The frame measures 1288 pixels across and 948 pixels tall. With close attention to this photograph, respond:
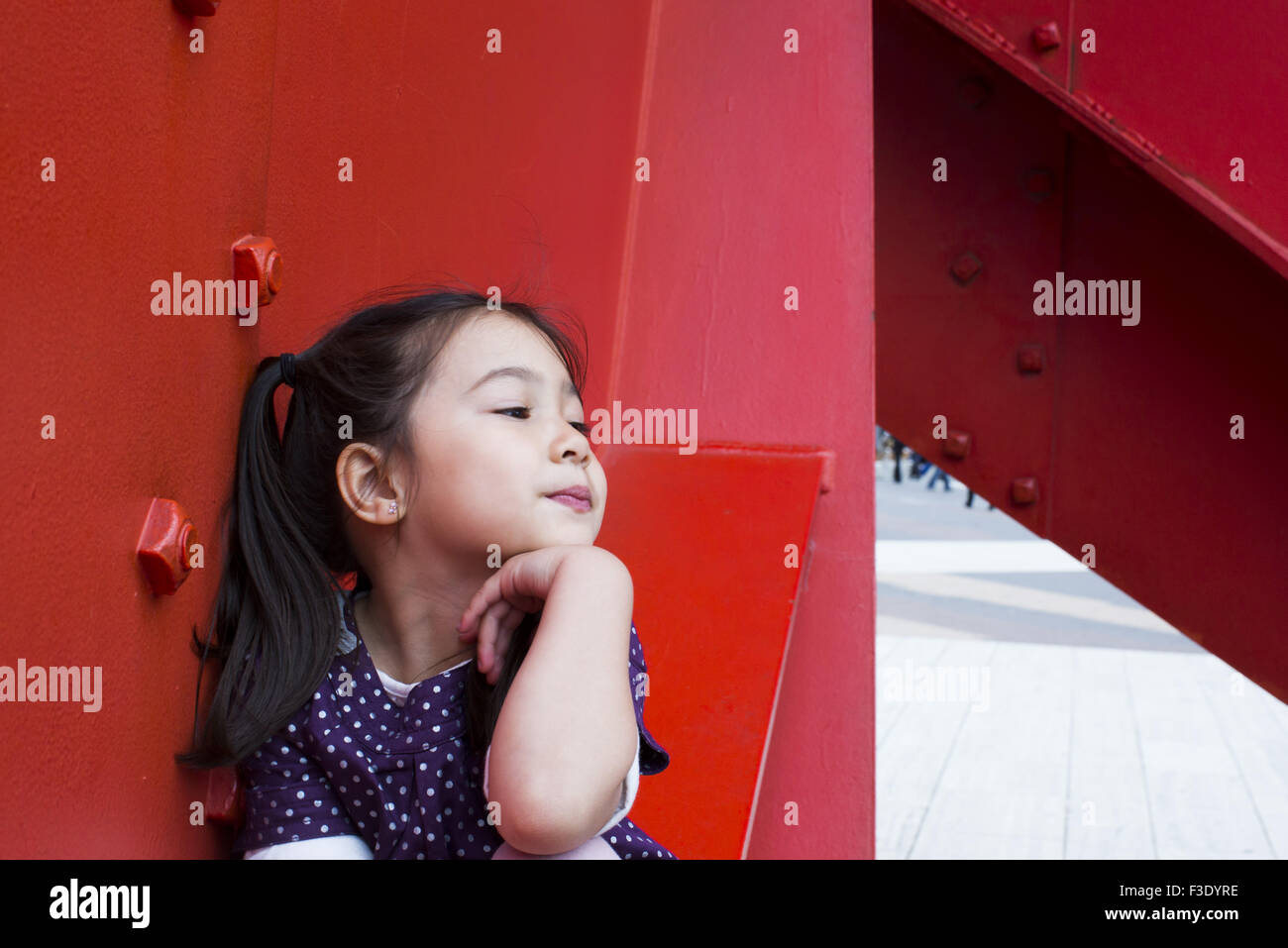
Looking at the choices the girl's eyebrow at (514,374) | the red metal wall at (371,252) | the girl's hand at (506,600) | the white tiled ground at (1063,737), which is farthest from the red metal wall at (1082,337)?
the white tiled ground at (1063,737)

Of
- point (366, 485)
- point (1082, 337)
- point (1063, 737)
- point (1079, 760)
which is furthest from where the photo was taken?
point (1063, 737)

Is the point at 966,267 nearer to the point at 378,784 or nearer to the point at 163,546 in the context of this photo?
the point at 378,784

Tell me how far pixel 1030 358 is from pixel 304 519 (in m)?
1.47

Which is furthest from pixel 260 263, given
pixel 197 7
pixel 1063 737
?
pixel 1063 737

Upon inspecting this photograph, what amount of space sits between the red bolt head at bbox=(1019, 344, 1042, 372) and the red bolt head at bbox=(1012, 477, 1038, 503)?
0.21m

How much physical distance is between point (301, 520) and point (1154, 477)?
59.9 inches

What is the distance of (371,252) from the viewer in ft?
4.70

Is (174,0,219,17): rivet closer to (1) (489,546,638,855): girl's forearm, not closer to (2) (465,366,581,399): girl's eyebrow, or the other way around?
(2) (465,366,581,399): girl's eyebrow

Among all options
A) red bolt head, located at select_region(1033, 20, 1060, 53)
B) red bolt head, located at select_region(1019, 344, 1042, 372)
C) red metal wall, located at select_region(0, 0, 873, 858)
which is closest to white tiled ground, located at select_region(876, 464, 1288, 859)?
red bolt head, located at select_region(1019, 344, 1042, 372)

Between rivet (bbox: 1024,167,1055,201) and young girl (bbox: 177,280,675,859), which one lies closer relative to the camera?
young girl (bbox: 177,280,675,859)

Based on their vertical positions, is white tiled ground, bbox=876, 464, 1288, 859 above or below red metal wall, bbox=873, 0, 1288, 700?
below

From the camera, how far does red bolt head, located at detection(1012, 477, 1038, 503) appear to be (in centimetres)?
227
